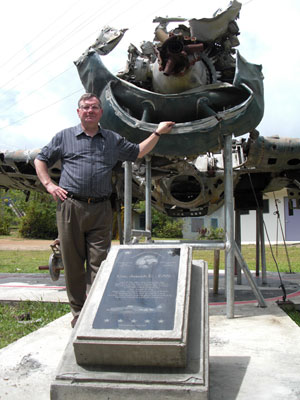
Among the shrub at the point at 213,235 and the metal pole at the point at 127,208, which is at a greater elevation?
the metal pole at the point at 127,208

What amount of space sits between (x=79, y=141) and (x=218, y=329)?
2.50 metres

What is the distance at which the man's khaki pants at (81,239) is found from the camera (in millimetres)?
3938

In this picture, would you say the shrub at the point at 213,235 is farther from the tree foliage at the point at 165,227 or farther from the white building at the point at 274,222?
the tree foliage at the point at 165,227

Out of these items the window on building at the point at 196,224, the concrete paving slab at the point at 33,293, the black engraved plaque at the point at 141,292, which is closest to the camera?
the black engraved plaque at the point at 141,292

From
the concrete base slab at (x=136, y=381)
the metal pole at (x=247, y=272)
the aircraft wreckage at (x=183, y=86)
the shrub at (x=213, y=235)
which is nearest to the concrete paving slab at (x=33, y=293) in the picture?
the metal pole at (x=247, y=272)

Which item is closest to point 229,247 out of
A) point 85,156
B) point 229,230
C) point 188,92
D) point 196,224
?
point 229,230

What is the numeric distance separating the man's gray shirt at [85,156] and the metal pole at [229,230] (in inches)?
66.7

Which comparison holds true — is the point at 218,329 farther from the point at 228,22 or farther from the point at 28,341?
the point at 228,22

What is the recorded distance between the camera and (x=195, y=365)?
2.61m

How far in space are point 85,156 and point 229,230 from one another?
7.31ft

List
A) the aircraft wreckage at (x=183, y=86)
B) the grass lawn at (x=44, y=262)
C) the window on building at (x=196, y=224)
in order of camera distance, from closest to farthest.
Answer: the aircraft wreckage at (x=183, y=86) → the grass lawn at (x=44, y=262) → the window on building at (x=196, y=224)

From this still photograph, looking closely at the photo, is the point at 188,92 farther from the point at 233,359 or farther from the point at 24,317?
the point at 24,317

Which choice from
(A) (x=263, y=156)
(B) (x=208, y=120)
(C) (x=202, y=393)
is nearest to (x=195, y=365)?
(C) (x=202, y=393)

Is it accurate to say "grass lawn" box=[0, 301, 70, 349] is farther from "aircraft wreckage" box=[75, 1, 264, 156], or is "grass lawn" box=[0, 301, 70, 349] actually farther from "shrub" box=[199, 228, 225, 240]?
"shrub" box=[199, 228, 225, 240]
